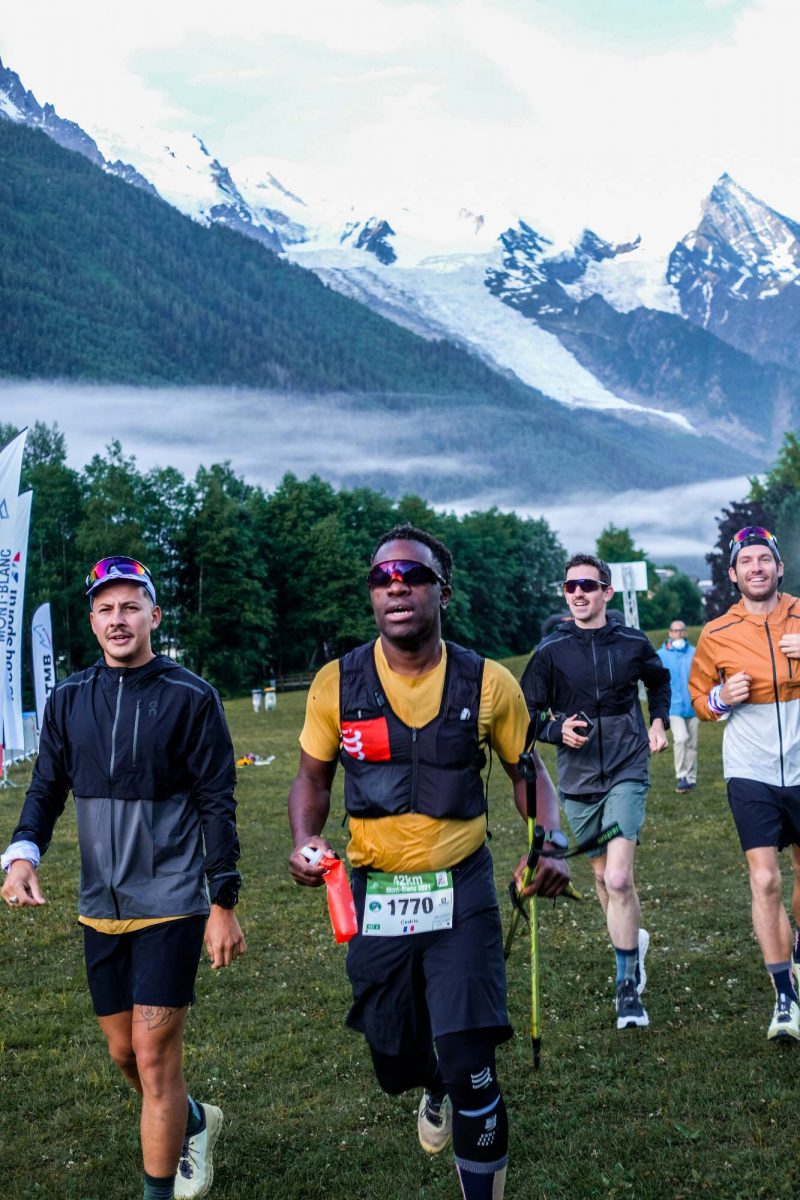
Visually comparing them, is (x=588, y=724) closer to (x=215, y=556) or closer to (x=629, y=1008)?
(x=629, y=1008)

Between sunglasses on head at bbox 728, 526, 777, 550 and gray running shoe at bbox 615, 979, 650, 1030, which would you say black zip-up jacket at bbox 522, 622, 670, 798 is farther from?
gray running shoe at bbox 615, 979, 650, 1030

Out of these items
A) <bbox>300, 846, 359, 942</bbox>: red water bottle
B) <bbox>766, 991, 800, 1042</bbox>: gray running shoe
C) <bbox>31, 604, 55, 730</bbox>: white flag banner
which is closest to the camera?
<bbox>300, 846, 359, 942</bbox>: red water bottle

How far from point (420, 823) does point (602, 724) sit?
3525 mm

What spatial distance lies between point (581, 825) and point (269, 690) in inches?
1783

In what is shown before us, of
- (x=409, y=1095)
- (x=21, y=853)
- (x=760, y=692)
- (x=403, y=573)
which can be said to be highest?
(x=403, y=573)

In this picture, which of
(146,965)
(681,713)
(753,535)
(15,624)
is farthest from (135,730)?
(15,624)

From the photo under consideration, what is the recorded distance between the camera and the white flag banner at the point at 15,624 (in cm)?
2341

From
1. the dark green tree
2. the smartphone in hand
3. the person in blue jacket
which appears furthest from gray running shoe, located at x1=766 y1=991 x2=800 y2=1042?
the dark green tree

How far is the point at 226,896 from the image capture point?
16.9 ft

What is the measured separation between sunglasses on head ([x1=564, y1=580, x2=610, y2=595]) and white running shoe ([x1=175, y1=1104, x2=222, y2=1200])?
424cm

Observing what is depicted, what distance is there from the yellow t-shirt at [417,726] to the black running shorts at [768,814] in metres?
2.70

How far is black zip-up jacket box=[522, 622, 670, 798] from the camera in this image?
27.6 feet

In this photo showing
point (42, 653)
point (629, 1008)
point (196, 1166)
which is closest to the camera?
point (196, 1166)

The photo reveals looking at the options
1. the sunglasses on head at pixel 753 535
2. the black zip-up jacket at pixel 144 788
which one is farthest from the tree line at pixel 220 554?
the black zip-up jacket at pixel 144 788
